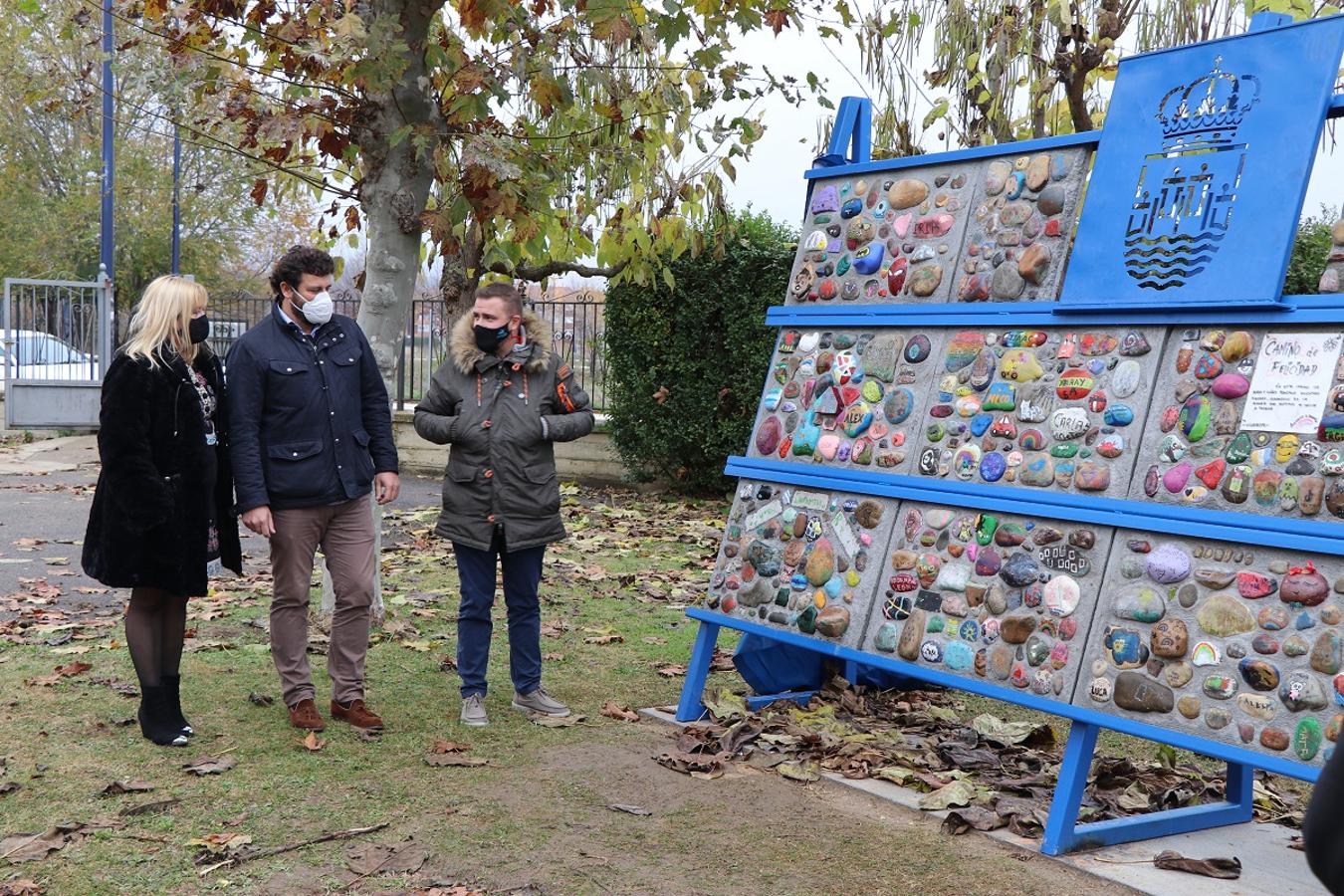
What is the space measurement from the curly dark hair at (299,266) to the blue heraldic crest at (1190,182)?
3277 millimetres

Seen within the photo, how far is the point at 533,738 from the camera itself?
5.92 m

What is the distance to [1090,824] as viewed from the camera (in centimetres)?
473

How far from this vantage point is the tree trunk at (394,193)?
7617 millimetres

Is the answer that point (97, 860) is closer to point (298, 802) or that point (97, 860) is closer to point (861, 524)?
point (298, 802)

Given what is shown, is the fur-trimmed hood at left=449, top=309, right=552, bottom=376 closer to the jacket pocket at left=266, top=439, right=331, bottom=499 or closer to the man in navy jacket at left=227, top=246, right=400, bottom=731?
the man in navy jacket at left=227, top=246, right=400, bottom=731

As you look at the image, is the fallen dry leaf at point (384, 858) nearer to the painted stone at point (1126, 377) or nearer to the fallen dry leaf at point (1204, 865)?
the fallen dry leaf at point (1204, 865)

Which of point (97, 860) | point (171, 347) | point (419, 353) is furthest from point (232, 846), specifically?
point (419, 353)

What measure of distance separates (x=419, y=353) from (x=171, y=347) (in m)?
12.6

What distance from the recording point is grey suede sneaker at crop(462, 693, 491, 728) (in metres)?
6.09

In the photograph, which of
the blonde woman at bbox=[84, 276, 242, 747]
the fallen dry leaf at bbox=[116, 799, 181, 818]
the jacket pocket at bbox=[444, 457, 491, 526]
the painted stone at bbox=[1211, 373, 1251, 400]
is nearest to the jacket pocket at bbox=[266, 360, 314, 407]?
the blonde woman at bbox=[84, 276, 242, 747]

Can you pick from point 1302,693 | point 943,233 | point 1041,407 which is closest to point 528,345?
point 943,233

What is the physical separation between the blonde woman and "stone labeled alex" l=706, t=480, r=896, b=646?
218cm

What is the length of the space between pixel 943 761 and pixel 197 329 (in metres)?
3.58

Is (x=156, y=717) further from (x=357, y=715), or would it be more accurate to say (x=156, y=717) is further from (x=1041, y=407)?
(x=1041, y=407)
